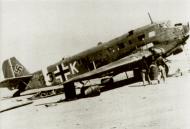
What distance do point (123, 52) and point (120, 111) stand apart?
14.2ft

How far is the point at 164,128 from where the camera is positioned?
7723 millimetres

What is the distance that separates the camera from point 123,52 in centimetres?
1332

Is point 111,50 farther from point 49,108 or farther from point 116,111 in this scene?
point 116,111

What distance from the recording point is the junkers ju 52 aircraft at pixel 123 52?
1270 centimetres

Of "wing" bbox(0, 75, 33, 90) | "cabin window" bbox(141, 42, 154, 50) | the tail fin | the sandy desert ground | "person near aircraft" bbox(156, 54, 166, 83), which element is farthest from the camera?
the tail fin

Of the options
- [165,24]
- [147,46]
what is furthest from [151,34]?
[165,24]

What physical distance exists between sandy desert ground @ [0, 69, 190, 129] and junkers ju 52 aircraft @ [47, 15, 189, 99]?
2.92 ft

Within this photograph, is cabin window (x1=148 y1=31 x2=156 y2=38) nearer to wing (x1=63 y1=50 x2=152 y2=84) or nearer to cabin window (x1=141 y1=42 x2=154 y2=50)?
cabin window (x1=141 y1=42 x2=154 y2=50)

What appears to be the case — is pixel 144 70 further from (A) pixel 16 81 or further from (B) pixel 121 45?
(A) pixel 16 81

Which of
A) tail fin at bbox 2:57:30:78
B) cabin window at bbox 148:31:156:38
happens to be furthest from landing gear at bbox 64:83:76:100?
tail fin at bbox 2:57:30:78

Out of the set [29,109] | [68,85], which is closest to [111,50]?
[68,85]

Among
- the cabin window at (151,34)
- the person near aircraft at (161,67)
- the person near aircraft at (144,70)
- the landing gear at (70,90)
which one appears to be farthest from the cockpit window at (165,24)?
the landing gear at (70,90)

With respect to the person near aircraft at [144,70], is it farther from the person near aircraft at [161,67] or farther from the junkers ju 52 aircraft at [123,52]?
the person near aircraft at [161,67]

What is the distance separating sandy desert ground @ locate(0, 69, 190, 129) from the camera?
27.0 ft
